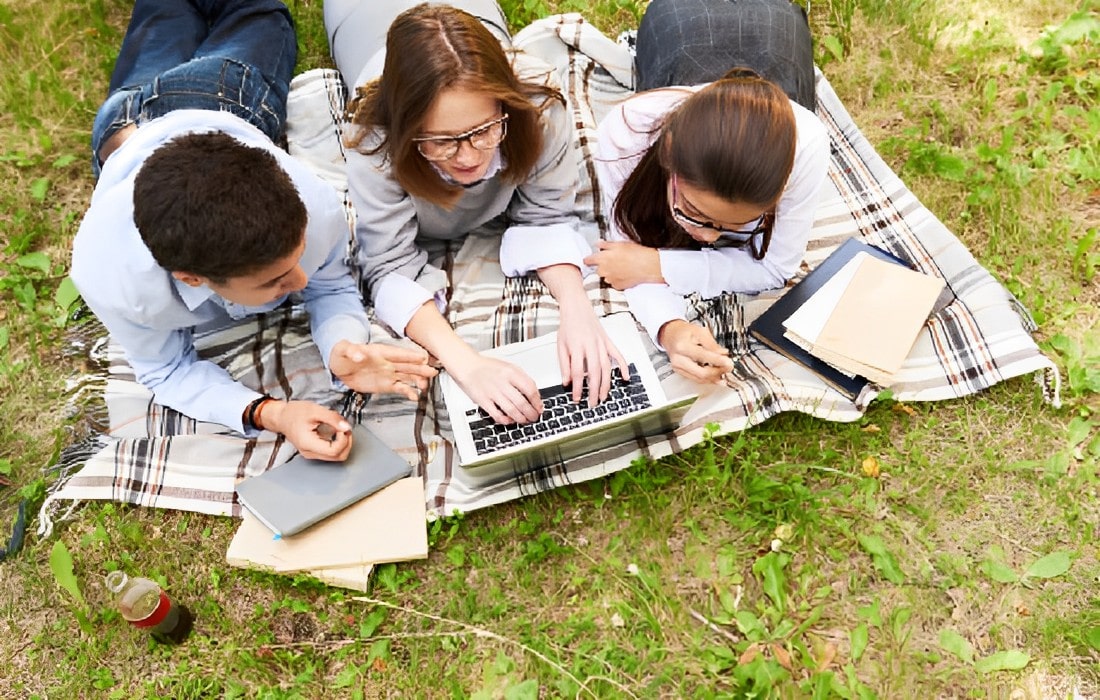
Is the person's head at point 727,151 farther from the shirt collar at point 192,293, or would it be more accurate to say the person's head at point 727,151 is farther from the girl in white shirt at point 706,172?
the shirt collar at point 192,293

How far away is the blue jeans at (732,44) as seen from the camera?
303 centimetres

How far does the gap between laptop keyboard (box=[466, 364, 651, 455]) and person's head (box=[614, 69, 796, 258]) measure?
1.82 feet

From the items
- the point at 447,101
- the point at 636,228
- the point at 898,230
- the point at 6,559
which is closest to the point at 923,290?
the point at 898,230

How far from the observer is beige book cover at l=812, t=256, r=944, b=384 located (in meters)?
2.73

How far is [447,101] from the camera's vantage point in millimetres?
2232

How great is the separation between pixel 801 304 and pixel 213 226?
1.91 meters

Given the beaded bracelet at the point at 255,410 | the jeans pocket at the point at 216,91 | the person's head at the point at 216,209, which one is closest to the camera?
the person's head at the point at 216,209

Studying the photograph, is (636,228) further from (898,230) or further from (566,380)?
(898,230)

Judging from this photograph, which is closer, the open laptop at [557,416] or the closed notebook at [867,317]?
the open laptop at [557,416]

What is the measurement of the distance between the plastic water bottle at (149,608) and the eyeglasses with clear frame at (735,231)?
74.1 inches

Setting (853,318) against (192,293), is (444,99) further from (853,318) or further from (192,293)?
(853,318)

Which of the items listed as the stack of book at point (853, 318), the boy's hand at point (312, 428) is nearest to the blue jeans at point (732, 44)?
the stack of book at point (853, 318)

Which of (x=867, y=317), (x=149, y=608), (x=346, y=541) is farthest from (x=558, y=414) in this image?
(x=149, y=608)

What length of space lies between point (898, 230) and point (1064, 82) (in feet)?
3.91
